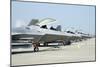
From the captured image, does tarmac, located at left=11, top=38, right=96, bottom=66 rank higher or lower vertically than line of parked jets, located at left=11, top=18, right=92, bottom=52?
lower

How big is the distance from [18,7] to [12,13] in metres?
0.10

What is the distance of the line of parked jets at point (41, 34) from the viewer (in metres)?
2.33

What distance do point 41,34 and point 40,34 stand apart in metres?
0.01

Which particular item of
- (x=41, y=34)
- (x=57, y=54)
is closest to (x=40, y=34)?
(x=41, y=34)

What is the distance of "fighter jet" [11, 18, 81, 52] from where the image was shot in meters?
2.33

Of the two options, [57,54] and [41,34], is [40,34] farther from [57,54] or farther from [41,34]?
[57,54]

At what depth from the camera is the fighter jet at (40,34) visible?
2.33m

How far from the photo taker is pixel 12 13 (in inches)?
90.0

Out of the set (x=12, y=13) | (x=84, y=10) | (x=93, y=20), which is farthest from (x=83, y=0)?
(x=12, y=13)

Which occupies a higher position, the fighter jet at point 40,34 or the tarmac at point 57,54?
the fighter jet at point 40,34

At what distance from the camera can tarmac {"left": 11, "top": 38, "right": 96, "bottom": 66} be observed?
2328 millimetres

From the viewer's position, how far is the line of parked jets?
2334mm

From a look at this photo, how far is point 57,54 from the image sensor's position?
8.12ft

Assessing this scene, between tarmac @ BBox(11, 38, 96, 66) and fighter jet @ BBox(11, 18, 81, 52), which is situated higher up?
fighter jet @ BBox(11, 18, 81, 52)
